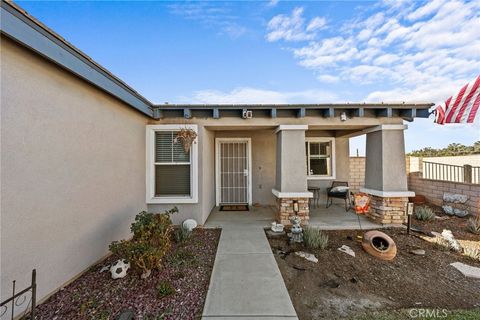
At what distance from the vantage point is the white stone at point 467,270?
3.11 metres

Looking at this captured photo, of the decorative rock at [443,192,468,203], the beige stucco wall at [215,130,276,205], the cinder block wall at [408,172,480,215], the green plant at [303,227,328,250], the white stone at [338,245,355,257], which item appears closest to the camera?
the white stone at [338,245,355,257]

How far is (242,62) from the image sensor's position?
314 inches

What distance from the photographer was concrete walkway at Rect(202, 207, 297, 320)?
2.24 metres

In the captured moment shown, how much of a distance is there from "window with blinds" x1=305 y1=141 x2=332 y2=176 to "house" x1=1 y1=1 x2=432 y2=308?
1.9 inches

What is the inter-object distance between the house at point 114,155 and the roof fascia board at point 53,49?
0.04ft

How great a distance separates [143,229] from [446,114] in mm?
6860

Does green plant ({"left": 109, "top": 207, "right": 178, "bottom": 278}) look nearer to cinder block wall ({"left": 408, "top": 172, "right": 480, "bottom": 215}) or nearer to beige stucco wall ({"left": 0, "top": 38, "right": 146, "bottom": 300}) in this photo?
beige stucco wall ({"left": 0, "top": 38, "right": 146, "bottom": 300})

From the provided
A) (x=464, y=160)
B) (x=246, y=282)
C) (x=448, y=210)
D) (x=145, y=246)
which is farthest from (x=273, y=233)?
(x=464, y=160)

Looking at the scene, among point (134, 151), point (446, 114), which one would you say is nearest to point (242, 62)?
point (134, 151)

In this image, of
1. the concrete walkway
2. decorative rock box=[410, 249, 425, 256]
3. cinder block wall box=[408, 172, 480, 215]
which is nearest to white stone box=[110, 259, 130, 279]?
the concrete walkway

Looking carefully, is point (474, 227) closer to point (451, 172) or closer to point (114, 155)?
point (451, 172)

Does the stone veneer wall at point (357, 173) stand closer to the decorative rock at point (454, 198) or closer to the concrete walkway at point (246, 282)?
the decorative rock at point (454, 198)

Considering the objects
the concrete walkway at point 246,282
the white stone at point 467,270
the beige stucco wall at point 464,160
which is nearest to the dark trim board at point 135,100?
the concrete walkway at point 246,282

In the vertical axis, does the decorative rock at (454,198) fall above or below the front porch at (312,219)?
above
